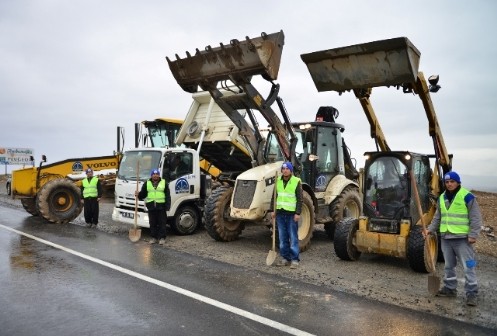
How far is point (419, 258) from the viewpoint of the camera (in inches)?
282

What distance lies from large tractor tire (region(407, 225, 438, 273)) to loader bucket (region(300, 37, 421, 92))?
2629 millimetres

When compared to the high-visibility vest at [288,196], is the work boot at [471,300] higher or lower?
lower

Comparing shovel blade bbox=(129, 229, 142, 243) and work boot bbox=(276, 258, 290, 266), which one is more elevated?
shovel blade bbox=(129, 229, 142, 243)

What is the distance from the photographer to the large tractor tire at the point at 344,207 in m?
10.1

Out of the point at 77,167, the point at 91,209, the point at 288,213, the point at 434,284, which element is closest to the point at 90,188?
the point at 91,209

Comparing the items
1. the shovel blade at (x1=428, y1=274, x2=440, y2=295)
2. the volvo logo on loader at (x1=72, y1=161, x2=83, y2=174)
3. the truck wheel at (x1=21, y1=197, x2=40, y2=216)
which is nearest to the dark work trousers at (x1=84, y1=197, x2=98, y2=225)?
the volvo logo on loader at (x1=72, y1=161, x2=83, y2=174)

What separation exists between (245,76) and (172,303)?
197 inches

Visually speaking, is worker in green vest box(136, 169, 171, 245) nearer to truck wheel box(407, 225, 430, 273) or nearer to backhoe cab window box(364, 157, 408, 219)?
backhoe cab window box(364, 157, 408, 219)

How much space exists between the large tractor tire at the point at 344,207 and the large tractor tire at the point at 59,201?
26.1 feet

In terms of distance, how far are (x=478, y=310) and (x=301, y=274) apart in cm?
267

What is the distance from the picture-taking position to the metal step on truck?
10914mm

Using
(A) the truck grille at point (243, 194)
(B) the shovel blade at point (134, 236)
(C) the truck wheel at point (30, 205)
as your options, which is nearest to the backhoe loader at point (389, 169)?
(A) the truck grille at point (243, 194)

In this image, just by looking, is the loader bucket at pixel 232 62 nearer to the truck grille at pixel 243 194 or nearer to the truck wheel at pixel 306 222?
the truck grille at pixel 243 194

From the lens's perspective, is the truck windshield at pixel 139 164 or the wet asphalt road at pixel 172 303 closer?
the wet asphalt road at pixel 172 303
